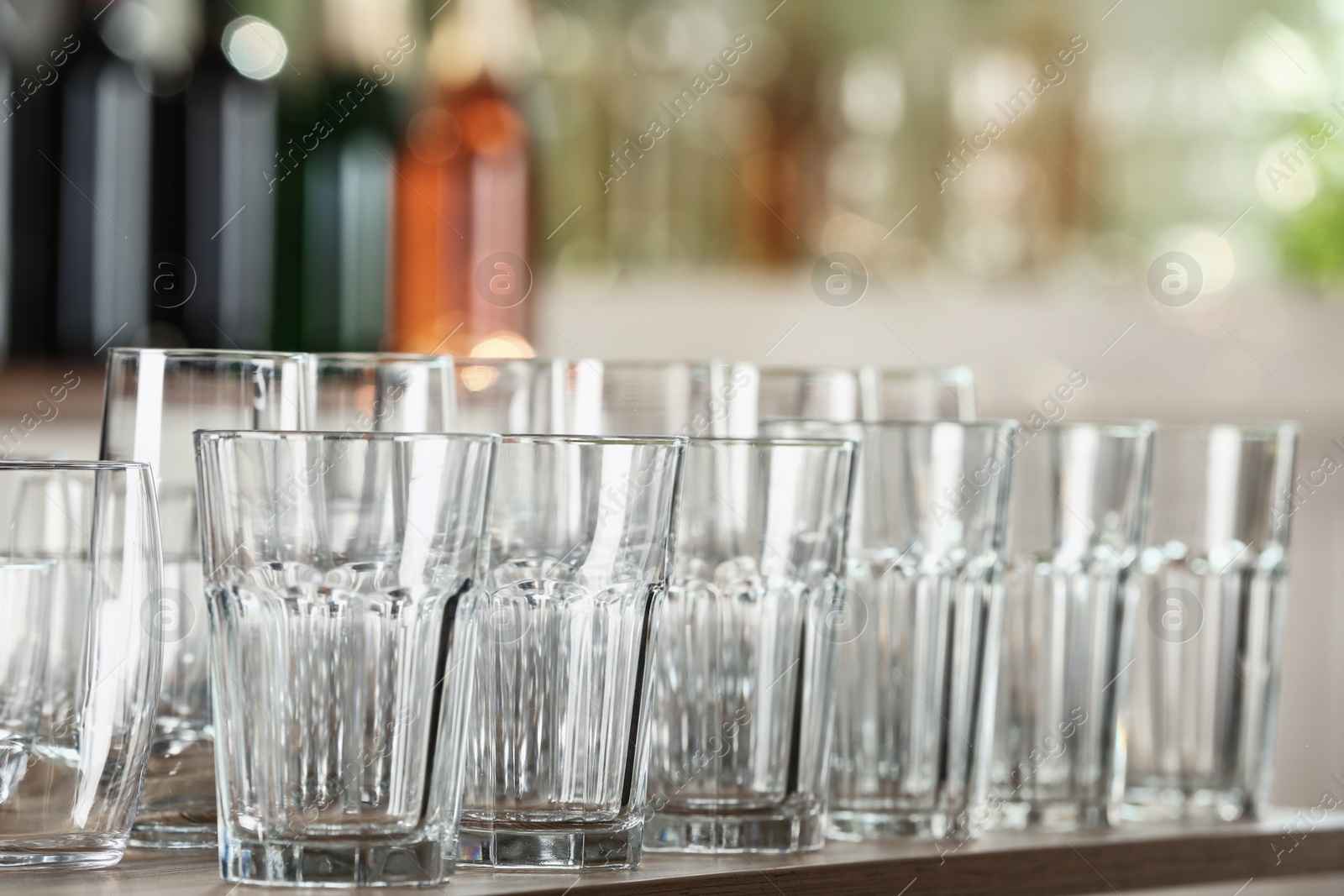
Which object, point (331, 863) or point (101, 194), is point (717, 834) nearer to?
point (331, 863)

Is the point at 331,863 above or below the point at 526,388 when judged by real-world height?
below

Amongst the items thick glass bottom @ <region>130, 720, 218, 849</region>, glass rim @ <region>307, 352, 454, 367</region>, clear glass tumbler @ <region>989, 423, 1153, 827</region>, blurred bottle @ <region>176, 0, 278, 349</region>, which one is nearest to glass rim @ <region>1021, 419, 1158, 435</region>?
clear glass tumbler @ <region>989, 423, 1153, 827</region>

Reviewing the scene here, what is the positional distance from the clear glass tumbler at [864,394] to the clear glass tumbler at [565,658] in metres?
0.15

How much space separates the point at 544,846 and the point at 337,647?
92 mm

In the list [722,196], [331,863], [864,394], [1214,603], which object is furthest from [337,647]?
[722,196]

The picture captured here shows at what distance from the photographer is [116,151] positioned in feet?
4.50

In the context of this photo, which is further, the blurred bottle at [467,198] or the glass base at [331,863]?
the blurred bottle at [467,198]

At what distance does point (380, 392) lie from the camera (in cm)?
58

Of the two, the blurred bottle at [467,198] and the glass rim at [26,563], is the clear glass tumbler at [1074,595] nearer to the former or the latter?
the glass rim at [26,563]

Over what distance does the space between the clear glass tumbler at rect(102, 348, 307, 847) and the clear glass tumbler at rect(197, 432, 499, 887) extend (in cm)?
8

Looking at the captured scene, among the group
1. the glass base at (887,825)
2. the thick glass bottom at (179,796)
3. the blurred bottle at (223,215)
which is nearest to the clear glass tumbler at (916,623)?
the glass base at (887,825)

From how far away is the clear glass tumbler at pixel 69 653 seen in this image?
1.60 feet

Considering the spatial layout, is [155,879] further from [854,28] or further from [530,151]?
[854,28]

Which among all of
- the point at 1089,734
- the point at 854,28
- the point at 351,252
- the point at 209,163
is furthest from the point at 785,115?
the point at 1089,734
